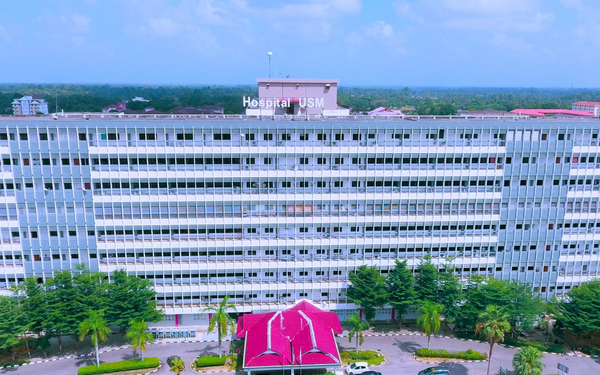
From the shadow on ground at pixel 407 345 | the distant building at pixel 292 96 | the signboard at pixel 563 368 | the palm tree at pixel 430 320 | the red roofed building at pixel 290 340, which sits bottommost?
the shadow on ground at pixel 407 345

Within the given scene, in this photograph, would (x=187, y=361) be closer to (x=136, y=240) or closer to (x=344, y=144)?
(x=136, y=240)

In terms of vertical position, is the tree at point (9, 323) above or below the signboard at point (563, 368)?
above

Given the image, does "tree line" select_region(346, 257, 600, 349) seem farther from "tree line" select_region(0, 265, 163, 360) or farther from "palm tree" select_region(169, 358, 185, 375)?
"tree line" select_region(0, 265, 163, 360)

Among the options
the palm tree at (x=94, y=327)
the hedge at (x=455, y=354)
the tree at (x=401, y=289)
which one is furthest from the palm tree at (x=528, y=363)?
the palm tree at (x=94, y=327)

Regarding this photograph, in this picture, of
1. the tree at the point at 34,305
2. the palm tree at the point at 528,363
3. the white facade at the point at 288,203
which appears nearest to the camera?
the palm tree at the point at 528,363

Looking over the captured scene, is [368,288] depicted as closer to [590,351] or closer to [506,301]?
[506,301]

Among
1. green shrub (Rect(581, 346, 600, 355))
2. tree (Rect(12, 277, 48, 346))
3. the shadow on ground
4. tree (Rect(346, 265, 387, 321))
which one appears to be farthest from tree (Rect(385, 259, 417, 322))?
tree (Rect(12, 277, 48, 346))

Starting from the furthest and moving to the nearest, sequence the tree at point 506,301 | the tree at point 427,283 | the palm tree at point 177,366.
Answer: the tree at point 427,283 < the tree at point 506,301 < the palm tree at point 177,366

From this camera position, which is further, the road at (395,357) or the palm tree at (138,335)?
the road at (395,357)

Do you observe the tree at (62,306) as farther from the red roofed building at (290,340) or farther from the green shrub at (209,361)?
the red roofed building at (290,340)
